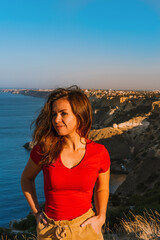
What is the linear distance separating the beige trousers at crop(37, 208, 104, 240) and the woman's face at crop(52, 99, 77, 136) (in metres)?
0.69

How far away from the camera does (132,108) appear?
68875 mm

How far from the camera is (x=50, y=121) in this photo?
2.23 m

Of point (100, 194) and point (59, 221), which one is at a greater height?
point (100, 194)

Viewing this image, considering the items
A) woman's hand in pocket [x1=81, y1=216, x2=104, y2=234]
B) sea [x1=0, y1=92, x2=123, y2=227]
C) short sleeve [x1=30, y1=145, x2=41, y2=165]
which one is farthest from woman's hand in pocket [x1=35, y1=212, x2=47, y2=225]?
sea [x1=0, y1=92, x2=123, y2=227]

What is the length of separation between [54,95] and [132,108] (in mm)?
68184

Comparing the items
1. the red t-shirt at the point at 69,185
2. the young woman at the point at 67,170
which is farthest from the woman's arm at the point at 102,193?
the red t-shirt at the point at 69,185

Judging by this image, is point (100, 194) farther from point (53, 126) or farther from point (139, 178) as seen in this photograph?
point (139, 178)

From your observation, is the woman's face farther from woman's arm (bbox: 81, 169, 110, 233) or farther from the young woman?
woman's arm (bbox: 81, 169, 110, 233)

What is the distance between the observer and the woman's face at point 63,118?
2.13 m

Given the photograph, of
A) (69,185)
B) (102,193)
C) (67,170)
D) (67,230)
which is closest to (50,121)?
(67,170)

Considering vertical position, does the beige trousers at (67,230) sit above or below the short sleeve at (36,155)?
below

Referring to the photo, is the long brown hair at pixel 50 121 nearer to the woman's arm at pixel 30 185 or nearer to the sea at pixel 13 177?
the woman's arm at pixel 30 185

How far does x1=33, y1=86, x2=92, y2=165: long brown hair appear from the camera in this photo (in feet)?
7.01

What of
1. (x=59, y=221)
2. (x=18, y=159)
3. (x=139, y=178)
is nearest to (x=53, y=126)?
(x=59, y=221)
